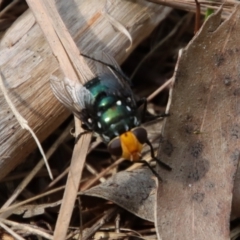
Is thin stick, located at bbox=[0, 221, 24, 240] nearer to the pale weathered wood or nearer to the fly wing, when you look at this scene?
the pale weathered wood

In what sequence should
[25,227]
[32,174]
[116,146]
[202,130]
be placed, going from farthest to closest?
[32,174] < [25,227] < [202,130] < [116,146]

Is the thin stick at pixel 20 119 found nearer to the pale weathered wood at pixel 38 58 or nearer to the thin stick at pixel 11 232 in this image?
the pale weathered wood at pixel 38 58

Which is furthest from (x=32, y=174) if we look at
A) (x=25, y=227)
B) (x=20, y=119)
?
(x=20, y=119)

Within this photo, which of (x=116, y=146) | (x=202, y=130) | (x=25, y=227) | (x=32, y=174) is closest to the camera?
(x=116, y=146)

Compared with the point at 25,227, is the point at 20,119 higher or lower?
higher

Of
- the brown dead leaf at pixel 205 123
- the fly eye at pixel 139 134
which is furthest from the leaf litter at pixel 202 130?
the fly eye at pixel 139 134

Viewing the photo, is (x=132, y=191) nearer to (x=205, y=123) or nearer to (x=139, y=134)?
(x=139, y=134)

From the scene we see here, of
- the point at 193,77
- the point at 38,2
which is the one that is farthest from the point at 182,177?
the point at 38,2
